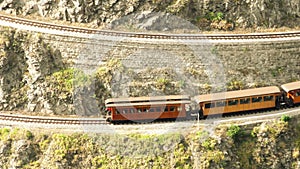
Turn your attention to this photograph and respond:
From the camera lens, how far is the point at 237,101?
136ft

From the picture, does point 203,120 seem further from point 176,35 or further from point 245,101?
point 176,35

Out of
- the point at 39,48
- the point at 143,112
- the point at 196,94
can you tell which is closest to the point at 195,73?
the point at 196,94

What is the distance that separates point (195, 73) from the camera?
43.9 metres

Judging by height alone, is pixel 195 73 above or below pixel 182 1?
below

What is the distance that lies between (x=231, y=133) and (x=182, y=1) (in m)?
13.6

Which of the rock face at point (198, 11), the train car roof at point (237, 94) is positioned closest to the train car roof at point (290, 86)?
the train car roof at point (237, 94)

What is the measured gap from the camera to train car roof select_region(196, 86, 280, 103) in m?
41.3

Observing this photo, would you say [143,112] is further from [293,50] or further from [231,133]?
[293,50]

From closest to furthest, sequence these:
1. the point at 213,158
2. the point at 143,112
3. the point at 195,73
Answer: the point at 213,158 → the point at 143,112 → the point at 195,73

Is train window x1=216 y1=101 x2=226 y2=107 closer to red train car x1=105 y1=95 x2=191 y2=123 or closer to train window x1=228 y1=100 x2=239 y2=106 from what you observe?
train window x1=228 y1=100 x2=239 y2=106

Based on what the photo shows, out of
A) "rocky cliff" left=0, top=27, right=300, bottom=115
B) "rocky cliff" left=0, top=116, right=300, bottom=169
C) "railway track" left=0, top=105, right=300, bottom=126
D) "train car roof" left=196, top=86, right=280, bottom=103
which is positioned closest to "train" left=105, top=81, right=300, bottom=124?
"train car roof" left=196, top=86, right=280, bottom=103

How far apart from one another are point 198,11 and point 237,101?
34.2 ft

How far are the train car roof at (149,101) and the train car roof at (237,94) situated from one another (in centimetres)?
131

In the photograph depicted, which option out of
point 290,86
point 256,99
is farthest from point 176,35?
point 290,86
